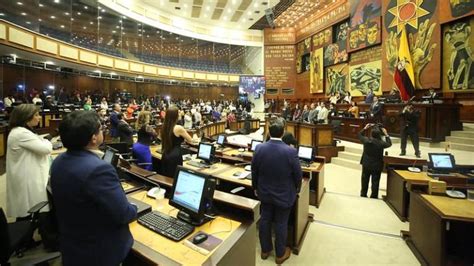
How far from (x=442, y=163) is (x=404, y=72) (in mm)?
6649

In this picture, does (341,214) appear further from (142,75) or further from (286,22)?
(286,22)

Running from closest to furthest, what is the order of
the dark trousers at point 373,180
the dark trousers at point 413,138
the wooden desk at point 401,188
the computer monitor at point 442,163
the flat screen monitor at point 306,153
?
the wooden desk at point 401,188 < the computer monitor at point 442,163 < the flat screen monitor at point 306,153 < the dark trousers at point 373,180 < the dark trousers at point 413,138

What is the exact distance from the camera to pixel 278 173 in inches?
101

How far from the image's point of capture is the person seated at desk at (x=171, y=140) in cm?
317

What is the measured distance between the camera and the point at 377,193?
190 inches

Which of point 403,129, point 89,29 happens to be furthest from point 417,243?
point 89,29

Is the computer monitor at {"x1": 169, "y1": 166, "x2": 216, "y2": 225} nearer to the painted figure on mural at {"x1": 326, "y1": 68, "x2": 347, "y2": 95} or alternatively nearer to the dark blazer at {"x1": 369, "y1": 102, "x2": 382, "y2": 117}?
the dark blazer at {"x1": 369, "y1": 102, "x2": 382, "y2": 117}

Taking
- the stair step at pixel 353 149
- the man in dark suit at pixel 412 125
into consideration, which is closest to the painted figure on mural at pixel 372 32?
the stair step at pixel 353 149

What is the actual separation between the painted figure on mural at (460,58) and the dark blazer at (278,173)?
8448 millimetres

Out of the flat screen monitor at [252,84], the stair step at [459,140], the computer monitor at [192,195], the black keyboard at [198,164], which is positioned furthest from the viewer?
the flat screen monitor at [252,84]

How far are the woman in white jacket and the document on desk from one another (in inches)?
77.0

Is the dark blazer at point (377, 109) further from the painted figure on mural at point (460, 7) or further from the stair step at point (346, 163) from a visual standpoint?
the painted figure on mural at point (460, 7)

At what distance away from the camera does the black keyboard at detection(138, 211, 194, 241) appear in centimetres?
172

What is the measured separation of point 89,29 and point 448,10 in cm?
1637
